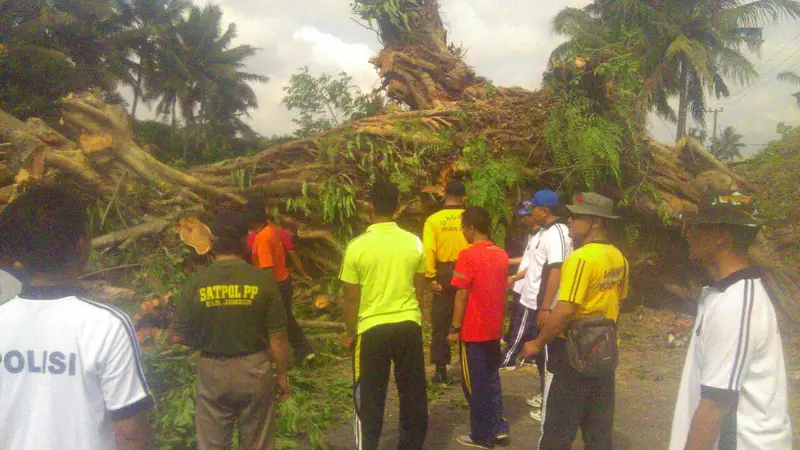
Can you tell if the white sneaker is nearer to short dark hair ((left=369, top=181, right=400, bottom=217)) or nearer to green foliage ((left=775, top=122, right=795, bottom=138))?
short dark hair ((left=369, top=181, right=400, bottom=217))

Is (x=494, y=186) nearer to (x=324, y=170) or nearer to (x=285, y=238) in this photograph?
(x=324, y=170)

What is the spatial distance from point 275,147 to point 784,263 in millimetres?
7709

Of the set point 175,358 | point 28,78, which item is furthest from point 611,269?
point 28,78

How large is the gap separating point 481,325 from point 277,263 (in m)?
2.48

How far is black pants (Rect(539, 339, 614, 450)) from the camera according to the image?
3.60m

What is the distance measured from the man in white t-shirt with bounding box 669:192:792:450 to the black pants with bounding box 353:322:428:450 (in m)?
2.15

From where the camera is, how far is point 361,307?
14.0 feet

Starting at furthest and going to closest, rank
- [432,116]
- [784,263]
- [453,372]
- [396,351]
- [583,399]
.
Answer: [784,263]
[432,116]
[453,372]
[396,351]
[583,399]

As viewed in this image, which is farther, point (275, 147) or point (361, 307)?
point (275, 147)

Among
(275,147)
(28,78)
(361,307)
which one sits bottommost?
(361,307)

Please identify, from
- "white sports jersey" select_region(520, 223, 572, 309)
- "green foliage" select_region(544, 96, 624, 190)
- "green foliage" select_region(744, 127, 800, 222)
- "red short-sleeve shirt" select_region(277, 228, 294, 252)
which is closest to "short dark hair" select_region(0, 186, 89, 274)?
"white sports jersey" select_region(520, 223, 572, 309)

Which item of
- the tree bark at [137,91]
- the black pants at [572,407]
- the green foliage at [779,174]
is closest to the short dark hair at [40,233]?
the black pants at [572,407]

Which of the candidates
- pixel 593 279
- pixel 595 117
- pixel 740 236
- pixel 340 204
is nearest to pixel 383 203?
pixel 593 279

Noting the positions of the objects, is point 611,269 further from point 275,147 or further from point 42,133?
point 42,133
